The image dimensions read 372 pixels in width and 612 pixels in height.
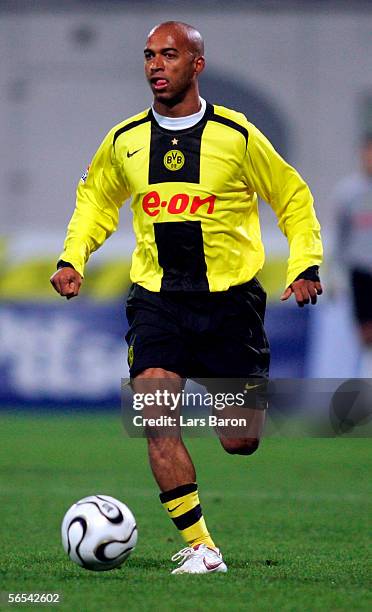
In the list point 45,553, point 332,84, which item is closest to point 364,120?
point 332,84

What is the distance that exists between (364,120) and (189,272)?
35.8 feet

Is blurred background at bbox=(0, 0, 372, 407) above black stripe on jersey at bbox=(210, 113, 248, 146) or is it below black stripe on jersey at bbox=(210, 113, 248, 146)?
above

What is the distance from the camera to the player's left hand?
5715 mm

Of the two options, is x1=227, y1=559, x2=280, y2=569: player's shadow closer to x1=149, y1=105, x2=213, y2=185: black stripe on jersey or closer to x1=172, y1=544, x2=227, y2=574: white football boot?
x1=172, y1=544, x2=227, y2=574: white football boot

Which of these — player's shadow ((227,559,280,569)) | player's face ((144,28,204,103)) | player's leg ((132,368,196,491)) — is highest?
player's face ((144,28,204,103))

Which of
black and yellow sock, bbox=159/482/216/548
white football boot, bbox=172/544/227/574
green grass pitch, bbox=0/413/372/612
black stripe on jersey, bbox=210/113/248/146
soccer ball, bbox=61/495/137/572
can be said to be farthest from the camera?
black stripe on jersey, bbox=210/113/248/146

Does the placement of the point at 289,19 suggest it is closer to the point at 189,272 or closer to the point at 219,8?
the point at 219,8

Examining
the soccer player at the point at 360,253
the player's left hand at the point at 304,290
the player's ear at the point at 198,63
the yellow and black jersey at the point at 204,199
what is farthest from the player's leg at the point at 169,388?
the soccer player at the point at 360,253

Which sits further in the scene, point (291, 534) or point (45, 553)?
point (291, 534)

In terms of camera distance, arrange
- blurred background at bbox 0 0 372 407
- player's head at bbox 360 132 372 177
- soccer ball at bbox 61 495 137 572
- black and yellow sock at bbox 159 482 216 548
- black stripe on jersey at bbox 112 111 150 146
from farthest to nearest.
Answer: blurred background at bbox 0 0 372 407, player's head at bbox 360 132 372 177, black stripe on jersey at bbox 112 111 150 146, black and yellow sock at bbox 159 482 216 548, soccer ball at bbox 61 495 137 572

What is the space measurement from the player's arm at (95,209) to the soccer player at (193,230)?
1cm

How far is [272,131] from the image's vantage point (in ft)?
54.1

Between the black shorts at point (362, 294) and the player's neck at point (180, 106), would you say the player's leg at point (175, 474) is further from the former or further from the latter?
the black shorts at point (362, 294)

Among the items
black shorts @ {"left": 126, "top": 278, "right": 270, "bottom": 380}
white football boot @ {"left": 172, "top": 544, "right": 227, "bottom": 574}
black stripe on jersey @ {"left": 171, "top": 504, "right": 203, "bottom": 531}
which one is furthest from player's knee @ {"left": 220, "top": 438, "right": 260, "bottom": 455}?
white football boot @ {"left": 172, "top": 544, "right": 227, "bottom": 574}
